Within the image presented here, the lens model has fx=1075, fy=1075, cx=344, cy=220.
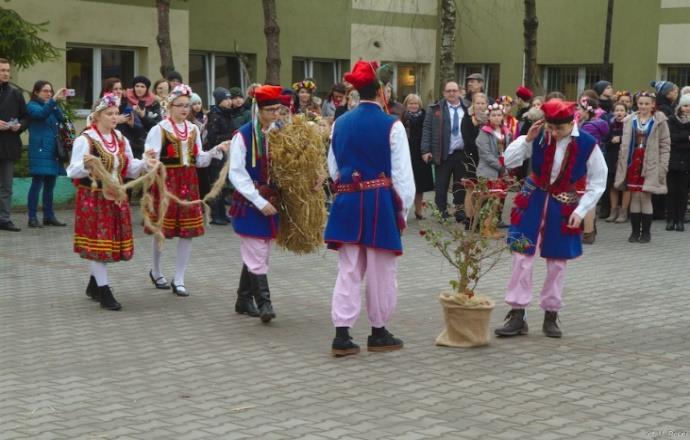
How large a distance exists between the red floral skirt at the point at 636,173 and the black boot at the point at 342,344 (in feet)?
25.9

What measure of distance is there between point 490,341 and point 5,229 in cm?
810

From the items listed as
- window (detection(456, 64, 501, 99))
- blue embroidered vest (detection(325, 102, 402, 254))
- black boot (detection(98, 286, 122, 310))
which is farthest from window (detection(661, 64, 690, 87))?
blue embroidered vest (detection(325, 102, 402, 254))

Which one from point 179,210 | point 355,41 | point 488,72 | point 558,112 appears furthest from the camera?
point 488,72

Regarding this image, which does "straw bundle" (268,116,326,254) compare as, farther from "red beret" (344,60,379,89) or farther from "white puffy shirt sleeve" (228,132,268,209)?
"red beret" (344,60,379,89)

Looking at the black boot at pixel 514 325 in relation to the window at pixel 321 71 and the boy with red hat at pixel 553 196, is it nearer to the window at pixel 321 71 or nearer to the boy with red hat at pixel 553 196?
the boy with red hat at pixel 553 196

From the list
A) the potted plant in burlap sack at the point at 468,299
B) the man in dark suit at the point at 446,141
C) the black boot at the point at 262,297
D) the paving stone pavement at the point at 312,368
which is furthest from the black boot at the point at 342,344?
the man in dark suit at the point at 446,141

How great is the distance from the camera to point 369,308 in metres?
7.60

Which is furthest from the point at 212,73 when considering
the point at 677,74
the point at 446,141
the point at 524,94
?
the point at 677,74

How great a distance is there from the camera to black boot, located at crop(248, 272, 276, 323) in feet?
27.9

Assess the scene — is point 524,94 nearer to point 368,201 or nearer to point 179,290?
point 179,290

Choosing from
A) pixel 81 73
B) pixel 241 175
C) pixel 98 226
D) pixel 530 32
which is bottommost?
pixel 98 226

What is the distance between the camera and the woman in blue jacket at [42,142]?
46.0 ft

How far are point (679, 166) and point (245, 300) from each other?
8208 mm

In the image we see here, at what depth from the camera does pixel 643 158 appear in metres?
14.7
